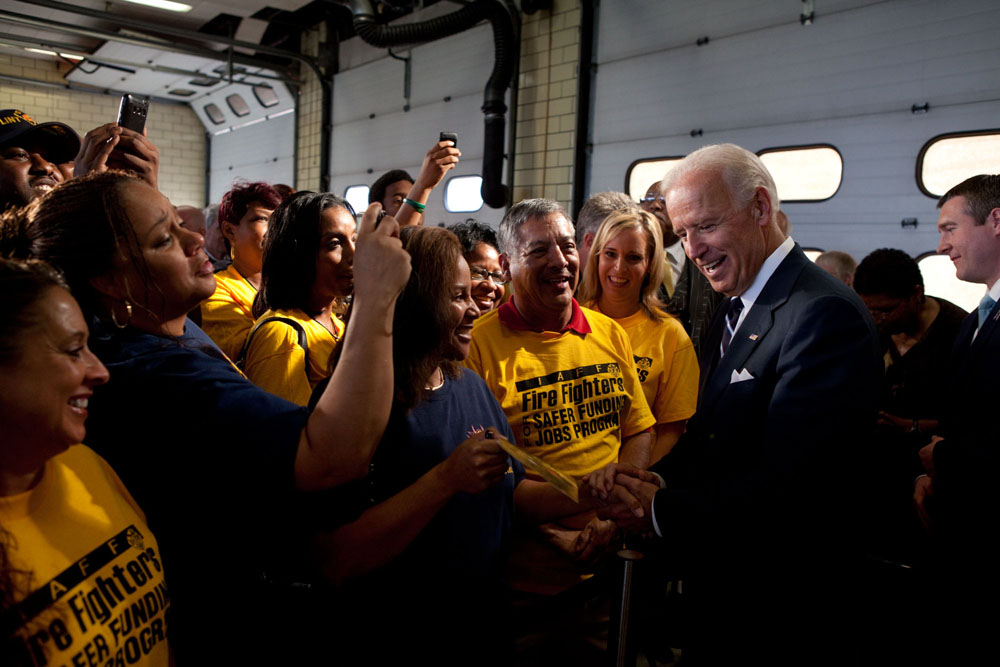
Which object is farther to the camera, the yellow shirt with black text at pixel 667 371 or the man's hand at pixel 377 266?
the yellow shirt with black text at pixel 667 371

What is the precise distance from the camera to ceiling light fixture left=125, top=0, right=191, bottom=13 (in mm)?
10621

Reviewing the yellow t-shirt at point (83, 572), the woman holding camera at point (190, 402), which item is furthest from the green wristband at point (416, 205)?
the yellow t-shirt at point (83, 572)

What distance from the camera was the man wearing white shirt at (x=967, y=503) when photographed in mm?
2299

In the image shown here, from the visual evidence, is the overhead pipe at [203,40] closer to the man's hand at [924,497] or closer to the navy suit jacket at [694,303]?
the navy suit jacket at [694,303]

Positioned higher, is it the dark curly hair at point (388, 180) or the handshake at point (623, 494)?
the dark curly hair at point (388, 180)

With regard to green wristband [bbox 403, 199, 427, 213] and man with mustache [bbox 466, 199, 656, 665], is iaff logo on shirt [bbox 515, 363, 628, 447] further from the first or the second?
green wristband [bbox 403, 199, 427, 213]

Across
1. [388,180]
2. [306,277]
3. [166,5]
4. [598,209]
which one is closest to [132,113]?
[306,277]

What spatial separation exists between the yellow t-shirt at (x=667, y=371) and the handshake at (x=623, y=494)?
819 mm

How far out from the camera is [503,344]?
2.71m

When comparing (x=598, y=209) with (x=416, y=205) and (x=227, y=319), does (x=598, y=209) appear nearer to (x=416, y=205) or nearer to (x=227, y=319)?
(x=416, y=205)

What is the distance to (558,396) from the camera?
262cm

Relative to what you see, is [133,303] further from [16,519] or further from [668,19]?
[668,19]

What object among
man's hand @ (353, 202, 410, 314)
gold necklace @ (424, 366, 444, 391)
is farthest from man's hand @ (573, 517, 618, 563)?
man's hand @ (353, 202, 410, 314)

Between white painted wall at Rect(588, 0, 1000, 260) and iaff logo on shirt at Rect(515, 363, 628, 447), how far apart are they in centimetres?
422
